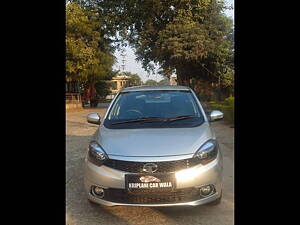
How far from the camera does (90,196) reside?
3398 mm

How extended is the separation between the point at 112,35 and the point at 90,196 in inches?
886

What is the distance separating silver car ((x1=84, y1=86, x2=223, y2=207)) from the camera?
3117 millimetres

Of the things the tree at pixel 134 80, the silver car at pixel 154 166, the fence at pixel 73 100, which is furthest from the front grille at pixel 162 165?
the tree at pixel 134 80

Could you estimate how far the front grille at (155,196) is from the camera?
10.2 ft

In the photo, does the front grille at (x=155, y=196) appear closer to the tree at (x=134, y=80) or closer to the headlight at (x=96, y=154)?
the headlight at (x=96, y=154)

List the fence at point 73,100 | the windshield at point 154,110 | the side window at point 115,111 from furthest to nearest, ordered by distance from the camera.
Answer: the fence at point 73,100 → the side window at point 115,111 → the windshield at point 154,110

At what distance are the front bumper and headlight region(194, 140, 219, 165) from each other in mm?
49

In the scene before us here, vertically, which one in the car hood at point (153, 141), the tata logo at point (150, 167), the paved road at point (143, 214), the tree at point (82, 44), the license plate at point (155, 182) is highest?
the tree at point (82, 44)

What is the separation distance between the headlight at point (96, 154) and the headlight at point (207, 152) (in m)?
1.01

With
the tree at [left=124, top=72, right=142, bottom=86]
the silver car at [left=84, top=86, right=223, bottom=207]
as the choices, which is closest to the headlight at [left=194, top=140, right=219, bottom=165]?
the silver car at [left=84, top=86, right=223, bottom=207]

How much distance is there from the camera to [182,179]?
311 centimetres
